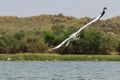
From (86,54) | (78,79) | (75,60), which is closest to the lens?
(78,79)

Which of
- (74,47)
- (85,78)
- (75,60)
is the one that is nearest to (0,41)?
(74,47)

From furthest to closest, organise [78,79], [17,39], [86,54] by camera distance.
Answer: [17,39] < [86,54] < [78,79]

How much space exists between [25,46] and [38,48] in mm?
3442

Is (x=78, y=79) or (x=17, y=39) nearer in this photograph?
(x=78, y=79)

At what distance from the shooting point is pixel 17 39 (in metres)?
150

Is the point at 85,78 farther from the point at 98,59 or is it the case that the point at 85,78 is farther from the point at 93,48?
the point at 93,48

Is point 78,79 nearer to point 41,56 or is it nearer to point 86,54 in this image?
point 41,56

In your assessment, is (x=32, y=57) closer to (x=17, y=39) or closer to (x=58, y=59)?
(x=58, y=59)

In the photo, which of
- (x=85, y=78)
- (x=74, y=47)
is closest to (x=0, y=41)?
(x=74, y=47)

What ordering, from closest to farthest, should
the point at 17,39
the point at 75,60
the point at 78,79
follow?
1. the point at 78,79
2. the point at 75,60
3. the point at 17,39

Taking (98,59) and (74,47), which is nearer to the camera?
(98,59)

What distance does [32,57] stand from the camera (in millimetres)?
118438

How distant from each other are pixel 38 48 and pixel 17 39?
15263mm

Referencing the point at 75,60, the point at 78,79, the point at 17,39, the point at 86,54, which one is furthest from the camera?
the point at 17,39
